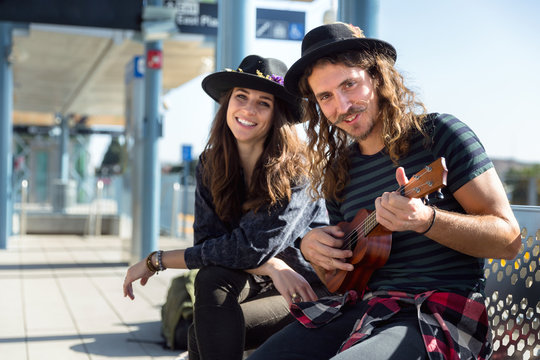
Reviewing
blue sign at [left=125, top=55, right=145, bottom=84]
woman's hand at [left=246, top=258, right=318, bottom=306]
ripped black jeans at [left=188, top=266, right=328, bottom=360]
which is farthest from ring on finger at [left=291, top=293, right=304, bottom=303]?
blue sign at [left=125, top=55, right=145, bottom=84]

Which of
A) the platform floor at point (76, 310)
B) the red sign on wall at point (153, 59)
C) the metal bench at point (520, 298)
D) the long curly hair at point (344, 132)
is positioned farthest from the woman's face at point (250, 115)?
the red sign on wall at point (153, 59)

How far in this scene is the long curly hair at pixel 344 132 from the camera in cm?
195

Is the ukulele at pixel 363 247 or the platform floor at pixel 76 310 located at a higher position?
the ukulele at pixel 363 247

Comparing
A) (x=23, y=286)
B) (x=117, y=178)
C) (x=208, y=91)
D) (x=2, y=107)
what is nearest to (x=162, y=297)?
(x=23, y=286)

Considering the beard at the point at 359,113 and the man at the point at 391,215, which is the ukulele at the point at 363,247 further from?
the beard at the point at 359,113

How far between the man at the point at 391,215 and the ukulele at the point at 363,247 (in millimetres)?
24

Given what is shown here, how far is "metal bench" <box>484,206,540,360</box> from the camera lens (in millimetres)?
2014

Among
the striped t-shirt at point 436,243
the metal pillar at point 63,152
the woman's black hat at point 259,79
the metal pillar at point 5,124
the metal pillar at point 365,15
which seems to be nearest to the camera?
the striped t-shirt at point 436,243

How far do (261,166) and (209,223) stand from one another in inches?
13.2

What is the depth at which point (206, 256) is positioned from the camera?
8.34 feet

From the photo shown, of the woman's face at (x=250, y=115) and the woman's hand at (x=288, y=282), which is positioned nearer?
the woman's hand at (x=288, y=282)

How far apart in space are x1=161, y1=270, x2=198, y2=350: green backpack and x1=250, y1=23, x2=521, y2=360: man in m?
1.95

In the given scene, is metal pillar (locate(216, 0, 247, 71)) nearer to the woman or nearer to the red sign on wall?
the woman

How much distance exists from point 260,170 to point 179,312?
1.68m
